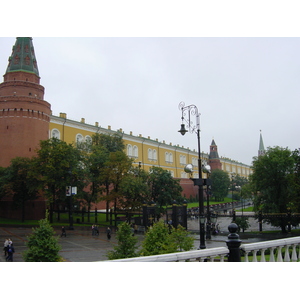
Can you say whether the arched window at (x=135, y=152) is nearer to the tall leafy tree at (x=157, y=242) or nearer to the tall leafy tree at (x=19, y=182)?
the tall leafy tree at (x=19, y=182)

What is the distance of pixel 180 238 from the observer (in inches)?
382

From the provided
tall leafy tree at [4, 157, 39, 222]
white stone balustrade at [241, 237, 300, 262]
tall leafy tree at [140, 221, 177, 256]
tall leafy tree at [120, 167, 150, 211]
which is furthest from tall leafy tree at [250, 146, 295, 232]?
tall leafy tree at [4, 157, 39, 222]

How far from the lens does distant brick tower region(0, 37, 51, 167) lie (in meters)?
35.0

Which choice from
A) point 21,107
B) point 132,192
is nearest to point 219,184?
point 132,192

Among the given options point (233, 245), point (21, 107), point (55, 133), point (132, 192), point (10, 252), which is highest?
point (21, 107)

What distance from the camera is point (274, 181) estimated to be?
82.7ft

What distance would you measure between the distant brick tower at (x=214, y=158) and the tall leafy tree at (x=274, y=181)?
2277 inches

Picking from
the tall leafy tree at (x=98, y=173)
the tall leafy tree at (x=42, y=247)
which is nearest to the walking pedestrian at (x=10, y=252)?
the tall leafy tree at (x=42, y=247)

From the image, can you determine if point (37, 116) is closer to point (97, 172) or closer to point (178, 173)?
point (97, 172)

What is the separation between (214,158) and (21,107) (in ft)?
195

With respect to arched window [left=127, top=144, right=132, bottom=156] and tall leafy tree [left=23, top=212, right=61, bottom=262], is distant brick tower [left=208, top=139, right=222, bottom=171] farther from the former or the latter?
tall leafy tree [left=23, top=212, right=61, bottom=262]

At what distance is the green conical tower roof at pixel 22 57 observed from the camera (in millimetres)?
37250

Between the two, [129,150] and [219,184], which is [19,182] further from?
[219,184]

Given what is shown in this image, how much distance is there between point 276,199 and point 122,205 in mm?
13626
